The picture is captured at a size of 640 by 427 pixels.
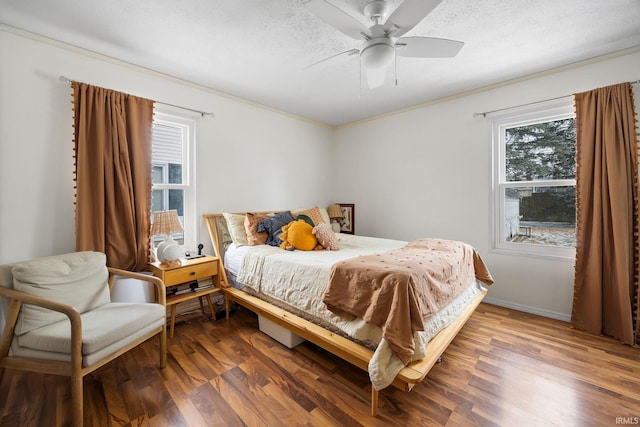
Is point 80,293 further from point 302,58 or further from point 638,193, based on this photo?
point 638,193

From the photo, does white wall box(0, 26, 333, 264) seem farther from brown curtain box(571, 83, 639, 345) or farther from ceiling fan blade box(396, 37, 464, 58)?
brown curtain box(571, 83, 639, 345)

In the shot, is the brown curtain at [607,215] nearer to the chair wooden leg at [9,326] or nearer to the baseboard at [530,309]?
the baseboard at [530,309]

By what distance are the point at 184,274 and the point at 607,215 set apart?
3842 millimetres

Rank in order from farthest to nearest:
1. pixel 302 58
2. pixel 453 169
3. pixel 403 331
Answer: pixel 453 169 < pixel 302 58 < pixel 403 331

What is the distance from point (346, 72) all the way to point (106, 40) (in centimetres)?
211

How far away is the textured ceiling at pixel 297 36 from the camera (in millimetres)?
1788

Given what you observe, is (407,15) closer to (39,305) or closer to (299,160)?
(39,305)

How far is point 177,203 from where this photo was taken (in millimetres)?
2951

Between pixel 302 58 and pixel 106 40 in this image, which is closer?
pixel 106 40

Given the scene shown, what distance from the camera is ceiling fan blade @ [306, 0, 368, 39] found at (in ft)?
4.59

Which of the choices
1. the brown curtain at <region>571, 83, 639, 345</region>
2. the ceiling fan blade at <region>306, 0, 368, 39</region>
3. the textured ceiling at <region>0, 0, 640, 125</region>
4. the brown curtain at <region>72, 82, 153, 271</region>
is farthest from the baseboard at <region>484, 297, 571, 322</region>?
the brown curtain at <region>72, 82, 153, 271</region>

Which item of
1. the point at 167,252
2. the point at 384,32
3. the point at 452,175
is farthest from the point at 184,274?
the point at 452,175

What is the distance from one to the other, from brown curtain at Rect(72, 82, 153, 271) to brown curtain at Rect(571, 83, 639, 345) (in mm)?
4122

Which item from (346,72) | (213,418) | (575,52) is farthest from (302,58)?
(213,418)
